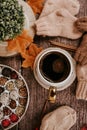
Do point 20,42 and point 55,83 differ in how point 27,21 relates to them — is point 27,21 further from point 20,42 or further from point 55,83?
point 55,83

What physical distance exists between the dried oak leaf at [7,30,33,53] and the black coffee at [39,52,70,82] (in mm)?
79

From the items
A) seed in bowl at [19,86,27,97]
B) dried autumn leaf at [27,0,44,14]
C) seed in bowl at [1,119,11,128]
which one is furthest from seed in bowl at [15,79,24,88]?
dried autumn leaf at [27,0,44,14]

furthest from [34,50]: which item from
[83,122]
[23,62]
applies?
[83,122]

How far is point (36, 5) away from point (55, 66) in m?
0.21

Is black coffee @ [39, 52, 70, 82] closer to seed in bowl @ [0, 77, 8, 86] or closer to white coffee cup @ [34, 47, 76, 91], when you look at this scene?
white coffee cup @ [34, 47, 76, 91]

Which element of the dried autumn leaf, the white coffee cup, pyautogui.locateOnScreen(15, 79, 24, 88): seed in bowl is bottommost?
pyautogui.locateOnScreen(15, 79, 24, 88): seed in bowl

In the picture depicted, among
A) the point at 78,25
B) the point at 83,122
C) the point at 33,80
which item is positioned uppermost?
the point at 78,25

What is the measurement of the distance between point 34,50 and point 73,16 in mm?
174

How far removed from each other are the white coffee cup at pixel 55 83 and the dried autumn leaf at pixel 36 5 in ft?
0.45

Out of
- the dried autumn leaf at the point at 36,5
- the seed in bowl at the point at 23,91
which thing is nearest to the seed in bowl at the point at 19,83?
the seed in bowl at the point at 23,91

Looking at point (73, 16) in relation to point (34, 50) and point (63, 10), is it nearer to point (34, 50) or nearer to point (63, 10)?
point (63, 10)

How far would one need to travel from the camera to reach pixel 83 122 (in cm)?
128

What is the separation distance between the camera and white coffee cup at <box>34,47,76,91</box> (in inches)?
47.8

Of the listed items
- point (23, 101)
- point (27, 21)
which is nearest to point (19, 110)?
point (23, 101)
